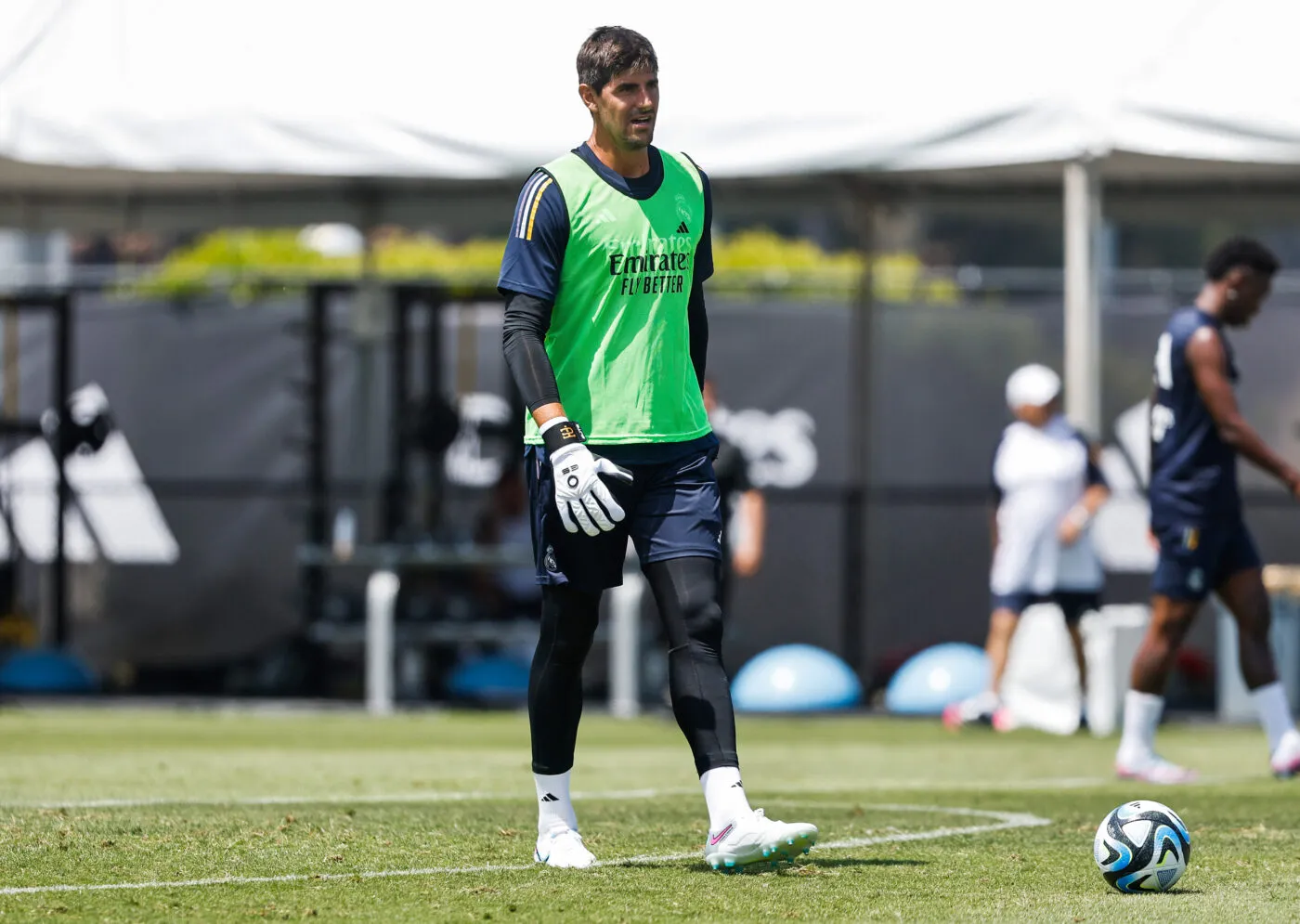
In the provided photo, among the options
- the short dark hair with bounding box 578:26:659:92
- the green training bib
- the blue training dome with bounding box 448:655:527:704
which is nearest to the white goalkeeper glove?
the green training bib

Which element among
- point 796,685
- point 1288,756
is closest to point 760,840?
point 1288,756

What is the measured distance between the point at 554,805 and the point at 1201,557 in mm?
3724

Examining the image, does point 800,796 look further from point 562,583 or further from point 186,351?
point 186,351

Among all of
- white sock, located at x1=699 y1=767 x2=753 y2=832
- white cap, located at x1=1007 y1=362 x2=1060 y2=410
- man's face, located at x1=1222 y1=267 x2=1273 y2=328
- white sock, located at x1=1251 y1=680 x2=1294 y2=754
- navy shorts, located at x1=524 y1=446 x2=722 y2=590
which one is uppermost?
man's face, located at x1=1222 y1=267 x2=1273 y2=328

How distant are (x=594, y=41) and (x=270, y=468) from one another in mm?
11595

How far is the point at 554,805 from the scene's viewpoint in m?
5.46

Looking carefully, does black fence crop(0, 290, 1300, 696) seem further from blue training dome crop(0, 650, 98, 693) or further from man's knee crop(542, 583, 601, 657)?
man's knee crop(542, 583, 601, 657)

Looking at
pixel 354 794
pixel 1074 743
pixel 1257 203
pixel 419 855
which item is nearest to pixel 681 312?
pixel 419 855

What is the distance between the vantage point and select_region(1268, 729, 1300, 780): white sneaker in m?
8.45

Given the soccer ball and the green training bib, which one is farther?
the green training bib

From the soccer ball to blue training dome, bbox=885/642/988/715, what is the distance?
7.45m

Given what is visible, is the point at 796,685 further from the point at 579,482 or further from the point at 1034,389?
the point at 579,482

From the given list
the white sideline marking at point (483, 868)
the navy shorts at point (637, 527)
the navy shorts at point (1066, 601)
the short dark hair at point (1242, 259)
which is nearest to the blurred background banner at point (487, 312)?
the navy shorts at point (1066, 601)

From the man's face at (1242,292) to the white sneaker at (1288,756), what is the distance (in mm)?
1611
